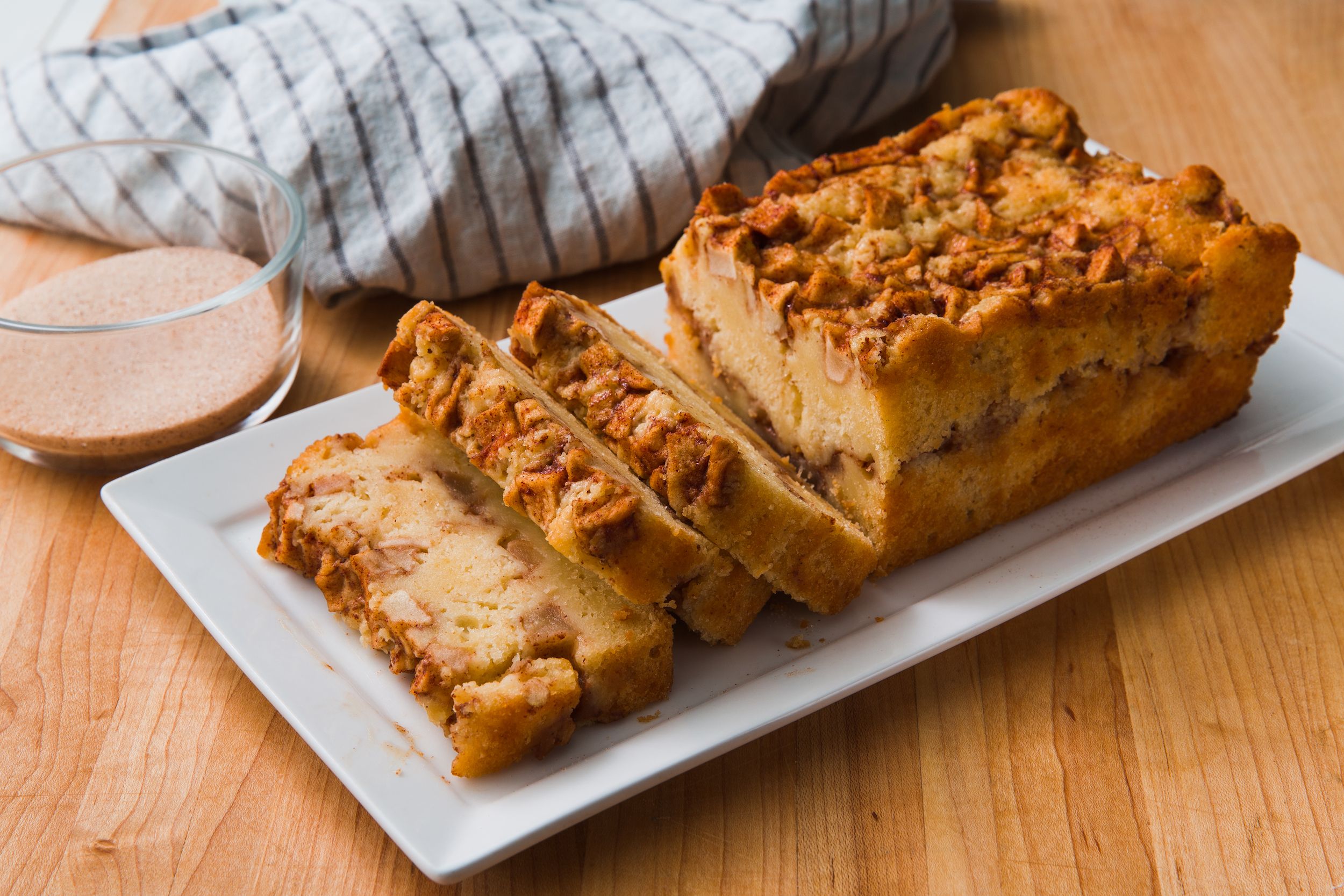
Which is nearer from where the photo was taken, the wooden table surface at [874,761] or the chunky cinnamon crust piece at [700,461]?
the wooden table surface at [874,761]

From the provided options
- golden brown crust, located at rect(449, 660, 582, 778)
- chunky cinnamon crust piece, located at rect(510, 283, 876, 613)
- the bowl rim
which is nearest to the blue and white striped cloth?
the bowl rim

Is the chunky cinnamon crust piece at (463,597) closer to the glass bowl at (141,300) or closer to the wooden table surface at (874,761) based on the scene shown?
the wooden table surface at (874,761)

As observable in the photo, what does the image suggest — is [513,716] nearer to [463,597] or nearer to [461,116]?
[463,597]

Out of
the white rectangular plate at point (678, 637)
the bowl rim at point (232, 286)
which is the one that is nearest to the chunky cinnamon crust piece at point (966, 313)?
the white rectangular plate at point (678, 637)

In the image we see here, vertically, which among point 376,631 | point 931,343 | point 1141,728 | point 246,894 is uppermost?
point 931,343

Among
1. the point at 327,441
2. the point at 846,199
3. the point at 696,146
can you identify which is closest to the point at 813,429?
the point at 846,199

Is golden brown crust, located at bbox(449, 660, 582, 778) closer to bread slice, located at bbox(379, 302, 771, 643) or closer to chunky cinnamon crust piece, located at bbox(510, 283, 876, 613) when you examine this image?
bread slice, located at bbox(379, 302, 771, 643)

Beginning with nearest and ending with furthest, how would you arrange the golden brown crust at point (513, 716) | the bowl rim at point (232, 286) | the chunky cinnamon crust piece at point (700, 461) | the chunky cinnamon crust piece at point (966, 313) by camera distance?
1. the golden brown crust at point (513, 716)
2. the chunky cinnamon crust piece at point (700, 461)
3. the chunky cinnamon crust piece at point (966, 313)
4. the bowl rim at point (232, 286)

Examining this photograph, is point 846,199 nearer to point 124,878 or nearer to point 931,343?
point 931,343

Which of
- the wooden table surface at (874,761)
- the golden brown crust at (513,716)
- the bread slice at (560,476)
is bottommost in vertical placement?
the wooden table surface at (874,761)
